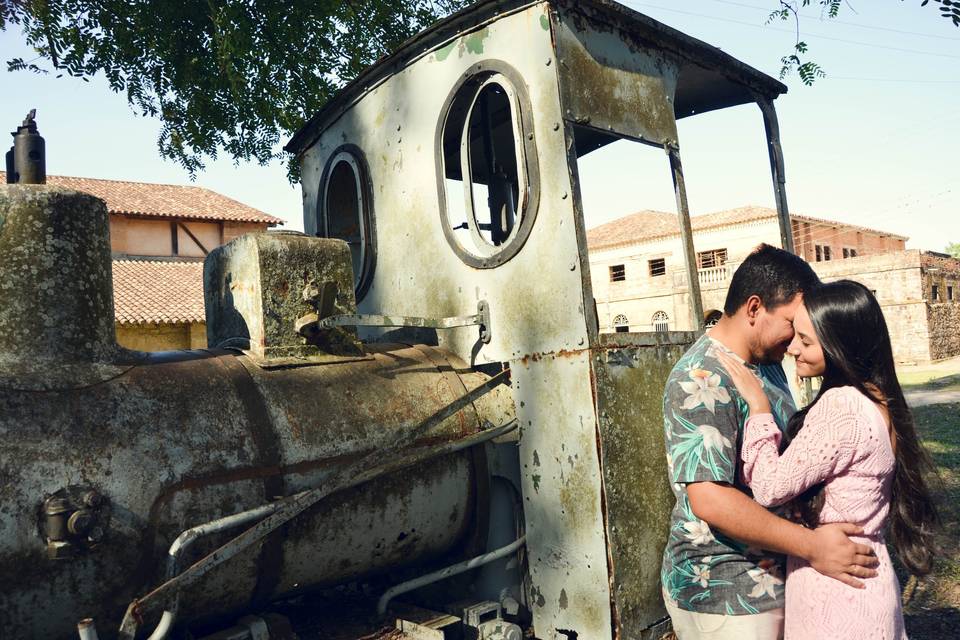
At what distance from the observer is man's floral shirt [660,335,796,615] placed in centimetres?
232

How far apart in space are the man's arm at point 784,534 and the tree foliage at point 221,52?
651 centimetres

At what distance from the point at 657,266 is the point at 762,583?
35301 millimetres

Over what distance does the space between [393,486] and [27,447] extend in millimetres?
1534

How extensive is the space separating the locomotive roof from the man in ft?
6.39

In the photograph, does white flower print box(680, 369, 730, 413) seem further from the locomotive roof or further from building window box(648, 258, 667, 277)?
building window box(648, 258, 667, 277)

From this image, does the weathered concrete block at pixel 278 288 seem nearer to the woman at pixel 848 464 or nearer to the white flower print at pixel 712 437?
the white flower print at pixel 712 437

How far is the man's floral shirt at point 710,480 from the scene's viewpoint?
2316mm

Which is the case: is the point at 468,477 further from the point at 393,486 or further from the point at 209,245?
the point at 209,245

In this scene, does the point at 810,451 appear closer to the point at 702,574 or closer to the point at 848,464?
the point at 848,464

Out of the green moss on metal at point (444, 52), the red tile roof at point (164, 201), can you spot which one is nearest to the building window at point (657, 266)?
the red tile roof at point (164, 201)

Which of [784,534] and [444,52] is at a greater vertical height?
[444,52]

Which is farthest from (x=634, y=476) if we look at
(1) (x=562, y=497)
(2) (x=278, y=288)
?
(2) (x=278, y=288)

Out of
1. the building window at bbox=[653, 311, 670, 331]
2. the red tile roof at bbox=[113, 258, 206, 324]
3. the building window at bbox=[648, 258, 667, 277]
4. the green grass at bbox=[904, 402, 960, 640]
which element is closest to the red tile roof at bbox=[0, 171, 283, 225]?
the red tile roof at bbox=[113, 258, 206, 324]

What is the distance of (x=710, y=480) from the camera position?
2.27m
